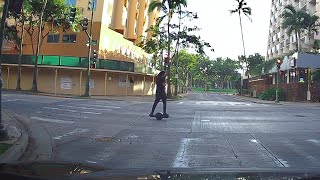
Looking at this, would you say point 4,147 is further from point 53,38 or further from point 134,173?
point 53,38

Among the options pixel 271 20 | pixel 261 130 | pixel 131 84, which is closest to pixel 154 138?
pixel 261 130

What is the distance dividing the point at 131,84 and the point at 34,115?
31.0m

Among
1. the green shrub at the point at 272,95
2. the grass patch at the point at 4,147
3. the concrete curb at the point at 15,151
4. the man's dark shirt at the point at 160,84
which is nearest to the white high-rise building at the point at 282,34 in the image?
the green shrub at the point at 272,95

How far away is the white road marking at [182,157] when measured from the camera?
7309mm

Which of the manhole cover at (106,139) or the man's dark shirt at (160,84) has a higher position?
the man's dark shirt at (160,84)

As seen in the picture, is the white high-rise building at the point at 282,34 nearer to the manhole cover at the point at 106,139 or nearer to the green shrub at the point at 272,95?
the green shrub at the point at 272,95

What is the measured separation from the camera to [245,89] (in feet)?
243

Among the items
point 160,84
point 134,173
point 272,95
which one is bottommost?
point 134,173

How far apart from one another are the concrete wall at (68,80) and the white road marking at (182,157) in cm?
3165

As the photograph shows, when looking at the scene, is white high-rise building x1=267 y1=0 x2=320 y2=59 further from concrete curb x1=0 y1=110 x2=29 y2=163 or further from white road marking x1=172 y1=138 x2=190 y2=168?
concrete curb x1=0 y1=110 x2=29 y2=163

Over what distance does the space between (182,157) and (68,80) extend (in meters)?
35.1

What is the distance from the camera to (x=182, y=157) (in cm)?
812

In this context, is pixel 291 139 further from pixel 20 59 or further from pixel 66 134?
pixel 20 59

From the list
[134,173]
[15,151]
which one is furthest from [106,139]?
[134,173]
